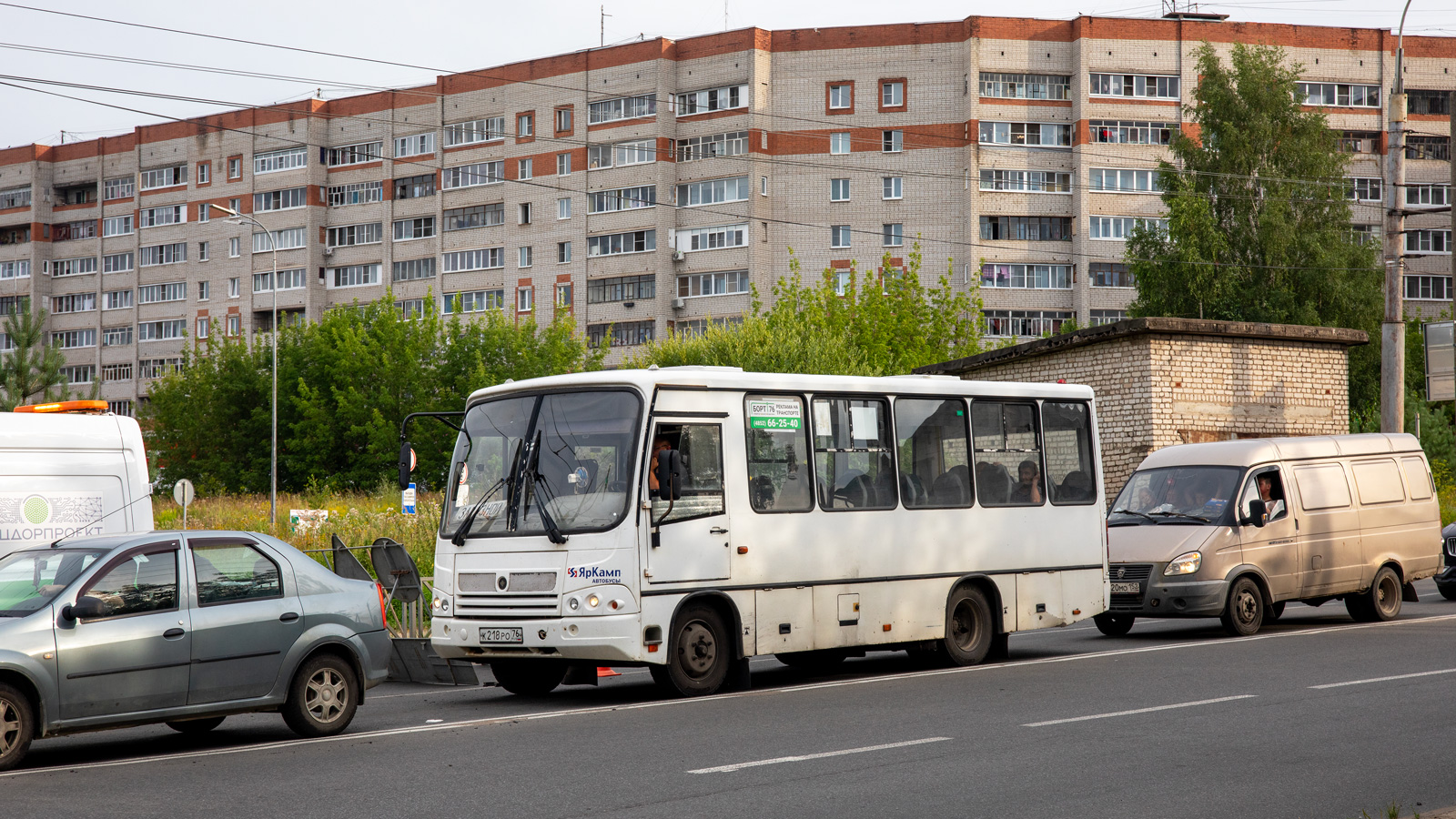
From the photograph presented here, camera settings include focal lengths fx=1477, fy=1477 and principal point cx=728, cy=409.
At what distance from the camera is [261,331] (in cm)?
8638

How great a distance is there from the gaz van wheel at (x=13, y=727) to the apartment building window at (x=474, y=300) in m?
72.6

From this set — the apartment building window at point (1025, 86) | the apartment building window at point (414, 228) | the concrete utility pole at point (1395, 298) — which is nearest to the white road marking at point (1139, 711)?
the concrete utility pole at point (1395, 298)

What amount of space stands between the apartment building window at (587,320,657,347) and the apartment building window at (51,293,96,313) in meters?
40.6

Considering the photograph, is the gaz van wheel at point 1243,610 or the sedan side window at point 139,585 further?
the gaz van wheel at point 1243,610

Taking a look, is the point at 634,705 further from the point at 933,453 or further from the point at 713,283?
the point at 713,283

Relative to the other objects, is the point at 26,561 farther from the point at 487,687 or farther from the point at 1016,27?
the point at 1016,27

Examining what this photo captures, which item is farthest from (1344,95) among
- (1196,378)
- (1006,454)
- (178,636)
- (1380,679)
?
(178,636)

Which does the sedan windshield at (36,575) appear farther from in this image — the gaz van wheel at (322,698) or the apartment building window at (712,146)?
the apartment building window at (712,146)

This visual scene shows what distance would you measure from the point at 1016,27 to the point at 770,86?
41.5 feet

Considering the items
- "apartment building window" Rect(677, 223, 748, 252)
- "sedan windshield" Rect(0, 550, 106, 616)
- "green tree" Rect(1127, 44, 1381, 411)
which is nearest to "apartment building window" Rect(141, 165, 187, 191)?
"apartment building window" Rect(677, 223, 748, 252)

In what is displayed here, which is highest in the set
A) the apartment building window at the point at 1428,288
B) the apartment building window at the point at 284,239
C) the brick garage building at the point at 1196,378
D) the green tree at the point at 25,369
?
the apartment building window at the point at 284,239

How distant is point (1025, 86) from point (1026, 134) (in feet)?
8.00

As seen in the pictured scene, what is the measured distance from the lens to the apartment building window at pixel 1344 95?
76250mm

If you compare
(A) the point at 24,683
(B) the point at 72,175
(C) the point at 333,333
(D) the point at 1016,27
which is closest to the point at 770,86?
(D) the point at 1016,27
